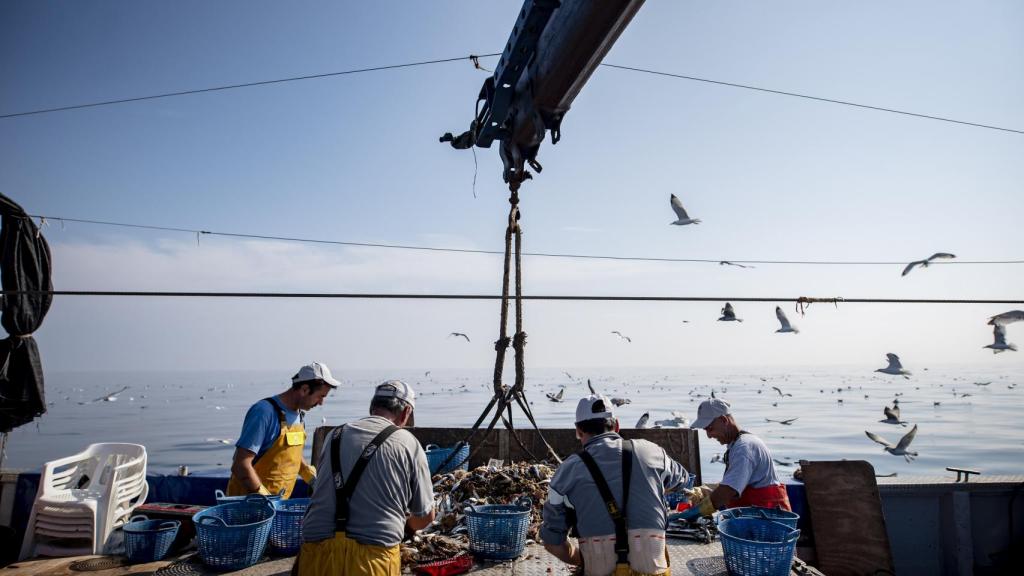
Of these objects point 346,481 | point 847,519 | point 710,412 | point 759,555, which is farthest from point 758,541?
point 847,519

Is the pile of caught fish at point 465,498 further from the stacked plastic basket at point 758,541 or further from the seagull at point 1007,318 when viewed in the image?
the seagull at point 1007,318

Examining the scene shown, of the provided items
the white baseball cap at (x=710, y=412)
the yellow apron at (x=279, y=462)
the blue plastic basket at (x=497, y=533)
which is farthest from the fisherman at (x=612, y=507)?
the yellow apron at (x=279, y=462)

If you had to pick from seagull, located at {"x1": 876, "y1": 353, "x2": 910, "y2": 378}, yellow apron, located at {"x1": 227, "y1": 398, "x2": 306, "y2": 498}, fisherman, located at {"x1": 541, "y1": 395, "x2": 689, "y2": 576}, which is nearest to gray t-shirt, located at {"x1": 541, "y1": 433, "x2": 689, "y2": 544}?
fisherman, located at {"x1": 541, "y1": 395, "x2": 689, "y2": 576}

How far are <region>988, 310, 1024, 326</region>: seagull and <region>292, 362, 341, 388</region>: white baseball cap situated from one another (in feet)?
32.4

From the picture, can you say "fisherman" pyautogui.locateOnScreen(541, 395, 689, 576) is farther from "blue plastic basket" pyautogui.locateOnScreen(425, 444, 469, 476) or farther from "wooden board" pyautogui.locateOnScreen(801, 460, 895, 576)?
"wooden board" pyautogui.locateOnScreen(801, 460, 895, 576)

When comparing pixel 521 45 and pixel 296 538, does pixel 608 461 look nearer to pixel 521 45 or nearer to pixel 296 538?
pixel 296 538

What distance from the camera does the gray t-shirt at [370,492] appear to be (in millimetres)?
2768

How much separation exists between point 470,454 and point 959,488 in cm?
544

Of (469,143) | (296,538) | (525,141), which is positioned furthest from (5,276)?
(525,141)

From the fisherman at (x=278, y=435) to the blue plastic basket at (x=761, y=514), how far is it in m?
3.09

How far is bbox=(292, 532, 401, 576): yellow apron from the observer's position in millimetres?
2729

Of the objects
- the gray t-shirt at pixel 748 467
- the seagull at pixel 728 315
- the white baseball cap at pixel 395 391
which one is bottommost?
the gray t-shirt at pixel 748 467

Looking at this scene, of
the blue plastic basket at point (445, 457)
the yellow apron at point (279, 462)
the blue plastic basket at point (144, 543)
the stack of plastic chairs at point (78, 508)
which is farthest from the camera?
the blue plastic basket at point (445, 457)

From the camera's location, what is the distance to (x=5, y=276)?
17.5 feet
